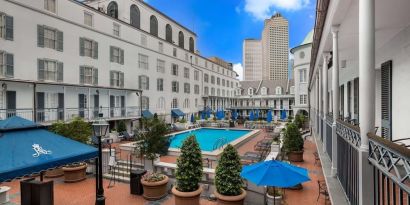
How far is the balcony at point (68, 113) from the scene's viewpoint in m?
19.2

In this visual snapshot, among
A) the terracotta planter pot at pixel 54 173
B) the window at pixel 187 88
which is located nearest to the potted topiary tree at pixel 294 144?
the terracotta planter pot at pixel 54 173

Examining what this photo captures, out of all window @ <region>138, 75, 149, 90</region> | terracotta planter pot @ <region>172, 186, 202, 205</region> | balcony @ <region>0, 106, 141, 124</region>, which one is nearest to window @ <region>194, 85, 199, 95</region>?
window @ <region>138, 75, 149, 90</region>

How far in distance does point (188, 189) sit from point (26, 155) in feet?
16.5

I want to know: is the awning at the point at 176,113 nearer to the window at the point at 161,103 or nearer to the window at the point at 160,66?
the window at the point at 161,103

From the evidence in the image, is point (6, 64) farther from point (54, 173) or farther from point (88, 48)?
point (54, 173)

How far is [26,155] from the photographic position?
6.14 metres

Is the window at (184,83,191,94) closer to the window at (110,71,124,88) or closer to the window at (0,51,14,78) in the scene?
the window at (110,71,124,88)

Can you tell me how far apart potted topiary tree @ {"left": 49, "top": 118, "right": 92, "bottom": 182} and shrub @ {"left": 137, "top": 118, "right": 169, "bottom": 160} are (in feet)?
10.8

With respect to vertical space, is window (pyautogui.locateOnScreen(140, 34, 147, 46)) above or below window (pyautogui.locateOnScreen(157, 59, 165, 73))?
above

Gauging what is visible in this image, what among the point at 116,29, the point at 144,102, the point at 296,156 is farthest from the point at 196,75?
the point at 296,156

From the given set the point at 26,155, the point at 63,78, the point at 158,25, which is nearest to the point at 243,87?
the point at 158,25

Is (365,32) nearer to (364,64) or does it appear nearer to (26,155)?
(364,64)

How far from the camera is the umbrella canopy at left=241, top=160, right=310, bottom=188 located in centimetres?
671

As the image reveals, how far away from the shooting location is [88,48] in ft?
83.1
